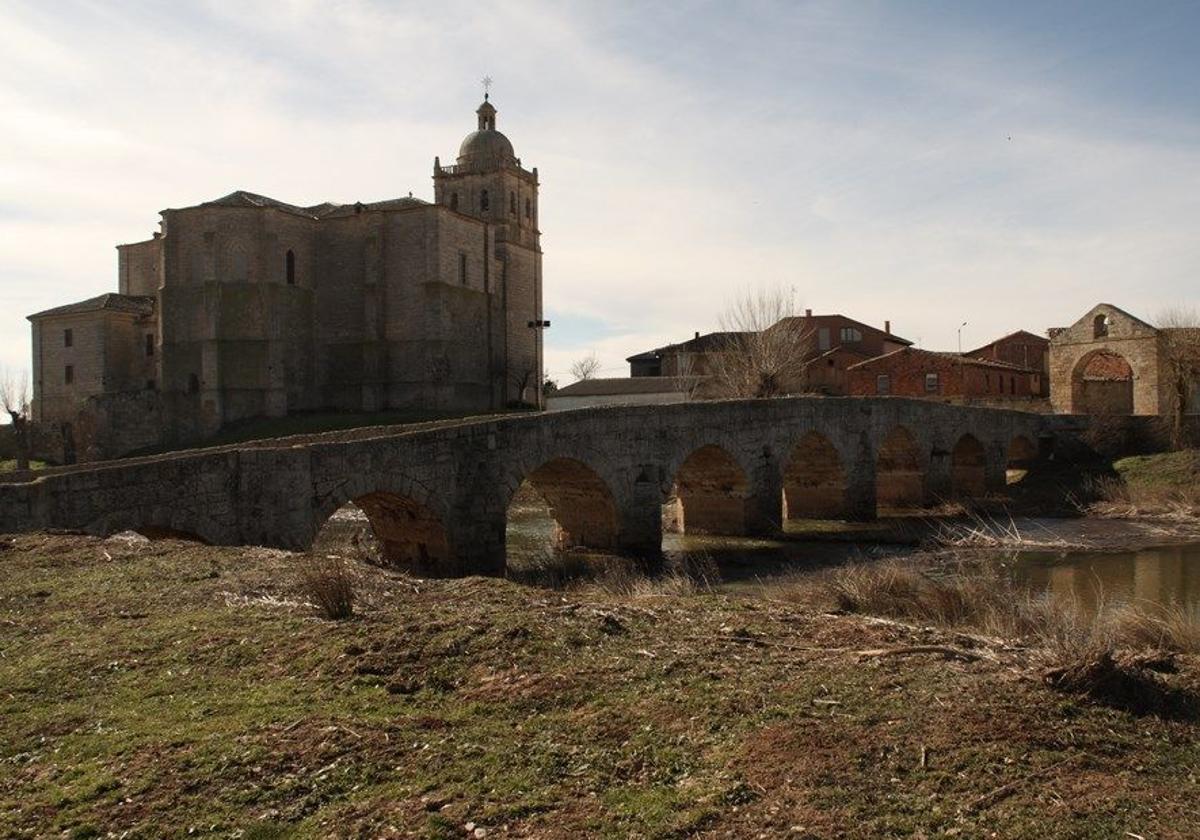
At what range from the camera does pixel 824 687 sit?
6.38 m

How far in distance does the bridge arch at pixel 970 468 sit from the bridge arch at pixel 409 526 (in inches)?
925

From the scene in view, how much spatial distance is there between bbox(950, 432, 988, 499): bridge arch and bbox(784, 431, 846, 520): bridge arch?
7.87 meters

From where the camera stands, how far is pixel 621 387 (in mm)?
55812

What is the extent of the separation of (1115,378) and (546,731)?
159 feet

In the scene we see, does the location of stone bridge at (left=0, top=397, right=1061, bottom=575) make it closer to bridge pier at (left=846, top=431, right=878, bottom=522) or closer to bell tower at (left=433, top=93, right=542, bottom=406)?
bridge pier at (left=846, top=431, right=878, bottom=522)

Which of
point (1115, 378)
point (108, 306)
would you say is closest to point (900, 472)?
point (1115, 378)

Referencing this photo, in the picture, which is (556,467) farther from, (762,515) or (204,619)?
(204,619)

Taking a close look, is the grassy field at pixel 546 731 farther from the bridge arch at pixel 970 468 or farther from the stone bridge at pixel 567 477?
the bridge arch at pixel 970 468

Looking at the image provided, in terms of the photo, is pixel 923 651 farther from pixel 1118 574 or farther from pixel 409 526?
pixel 1118 574

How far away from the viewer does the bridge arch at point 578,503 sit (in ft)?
71.1

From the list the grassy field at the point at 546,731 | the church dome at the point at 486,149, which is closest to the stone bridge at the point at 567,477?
the grassy field at the point at 546,731

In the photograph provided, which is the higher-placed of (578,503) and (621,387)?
(621,387)

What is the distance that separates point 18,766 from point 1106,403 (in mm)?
48721

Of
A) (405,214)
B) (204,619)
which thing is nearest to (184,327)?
(405,214)
